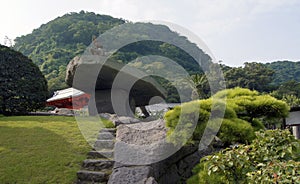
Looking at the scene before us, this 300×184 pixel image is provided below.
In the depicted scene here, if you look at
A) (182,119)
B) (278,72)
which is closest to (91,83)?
(182,119)

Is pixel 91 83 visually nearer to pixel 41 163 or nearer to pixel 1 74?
pixel 1 74

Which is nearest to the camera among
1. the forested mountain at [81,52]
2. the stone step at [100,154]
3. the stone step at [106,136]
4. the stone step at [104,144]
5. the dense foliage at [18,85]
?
the stone step at [100,154]

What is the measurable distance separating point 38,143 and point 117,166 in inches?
69.7

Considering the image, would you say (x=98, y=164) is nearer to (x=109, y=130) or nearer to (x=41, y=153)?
(x=41, y=153)

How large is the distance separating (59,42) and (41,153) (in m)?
34.2

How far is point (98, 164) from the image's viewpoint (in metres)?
4.34

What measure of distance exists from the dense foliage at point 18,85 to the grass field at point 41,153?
336 cm

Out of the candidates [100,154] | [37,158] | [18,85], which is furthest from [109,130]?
[18,85]

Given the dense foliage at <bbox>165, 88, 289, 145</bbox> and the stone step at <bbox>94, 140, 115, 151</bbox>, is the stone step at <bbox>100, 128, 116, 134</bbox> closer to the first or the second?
the stone step at <bbox>94, 140, 115, 151</bbox>

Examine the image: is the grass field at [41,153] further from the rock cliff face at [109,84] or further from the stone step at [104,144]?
the rock cliff face at [109,84]

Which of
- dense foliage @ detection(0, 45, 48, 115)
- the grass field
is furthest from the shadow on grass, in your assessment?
dense foliage @ detection(0, 45, 48, 115)

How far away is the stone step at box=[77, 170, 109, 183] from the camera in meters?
4.04

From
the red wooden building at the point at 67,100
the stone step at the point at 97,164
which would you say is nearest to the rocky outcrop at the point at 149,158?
the stone step at the point at 97,164

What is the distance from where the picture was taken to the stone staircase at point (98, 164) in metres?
4.04
